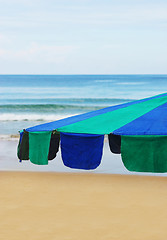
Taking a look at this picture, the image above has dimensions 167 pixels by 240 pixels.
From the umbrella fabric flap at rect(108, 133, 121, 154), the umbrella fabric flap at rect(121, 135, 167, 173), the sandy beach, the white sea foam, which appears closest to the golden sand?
the sandy beach


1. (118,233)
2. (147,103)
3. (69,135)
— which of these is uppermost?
(147,103)

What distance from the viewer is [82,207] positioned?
6.96 meters

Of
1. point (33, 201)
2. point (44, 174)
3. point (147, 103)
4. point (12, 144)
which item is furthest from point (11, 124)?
point (147, 103)

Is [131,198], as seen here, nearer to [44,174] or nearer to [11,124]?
[44,174]

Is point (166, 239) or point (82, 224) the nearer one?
point (166, 239)

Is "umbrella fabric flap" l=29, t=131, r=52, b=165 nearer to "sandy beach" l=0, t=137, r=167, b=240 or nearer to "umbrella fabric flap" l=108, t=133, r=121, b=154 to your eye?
"sandy beach" l=0, t=137, r=167, b=240

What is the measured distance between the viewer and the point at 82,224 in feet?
20.2

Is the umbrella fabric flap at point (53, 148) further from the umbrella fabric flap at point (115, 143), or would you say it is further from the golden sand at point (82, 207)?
the umbrella fabric flap at point (115, 143)

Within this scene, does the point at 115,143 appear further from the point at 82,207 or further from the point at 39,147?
the point at 39,147

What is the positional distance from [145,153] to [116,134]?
43cm

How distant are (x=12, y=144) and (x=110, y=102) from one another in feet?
83.9

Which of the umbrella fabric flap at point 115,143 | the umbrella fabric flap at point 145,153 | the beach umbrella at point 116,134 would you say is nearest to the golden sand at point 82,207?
the umbrella fabric flap at point 115,143

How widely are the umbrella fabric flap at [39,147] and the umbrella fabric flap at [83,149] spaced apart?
1.03ft

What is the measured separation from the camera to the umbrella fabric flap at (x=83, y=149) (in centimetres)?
550
